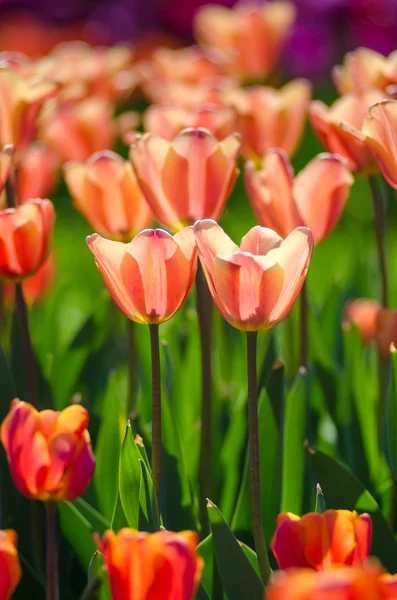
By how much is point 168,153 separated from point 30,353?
294 millimetres

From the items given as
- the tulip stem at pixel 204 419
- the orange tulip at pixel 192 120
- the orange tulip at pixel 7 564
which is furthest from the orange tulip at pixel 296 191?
the orange tulip at pixel 7 564

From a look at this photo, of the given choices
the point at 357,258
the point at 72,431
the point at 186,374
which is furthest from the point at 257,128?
the point at 72,431

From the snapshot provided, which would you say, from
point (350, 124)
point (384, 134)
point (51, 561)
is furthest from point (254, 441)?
point (350, 124)

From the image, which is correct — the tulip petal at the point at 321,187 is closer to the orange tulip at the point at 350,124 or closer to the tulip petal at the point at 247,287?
the orange tulip at the point at 350,124

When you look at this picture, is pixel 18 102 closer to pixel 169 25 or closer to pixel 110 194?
pixel 110 194

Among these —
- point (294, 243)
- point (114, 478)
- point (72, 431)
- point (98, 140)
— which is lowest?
point (114, 478)

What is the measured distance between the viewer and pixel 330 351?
1.50 meters

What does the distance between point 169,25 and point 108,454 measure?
3.95 metres

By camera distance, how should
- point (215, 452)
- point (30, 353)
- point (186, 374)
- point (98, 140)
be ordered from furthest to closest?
1. point (98, 140)
2. point (186, 374)
3. point (215, 452)
4. point (30, 353)

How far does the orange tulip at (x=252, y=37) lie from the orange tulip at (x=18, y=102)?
91 centimetres

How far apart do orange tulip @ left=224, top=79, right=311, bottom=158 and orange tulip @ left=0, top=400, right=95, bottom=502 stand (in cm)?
76

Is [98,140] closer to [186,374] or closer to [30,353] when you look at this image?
[186,374]

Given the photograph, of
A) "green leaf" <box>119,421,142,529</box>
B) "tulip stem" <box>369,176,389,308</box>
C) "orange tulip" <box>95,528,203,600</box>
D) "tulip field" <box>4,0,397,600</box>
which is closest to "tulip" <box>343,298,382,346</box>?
"tulip field" <box>4,0,397,600</box>

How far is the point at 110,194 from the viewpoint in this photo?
1255mm
